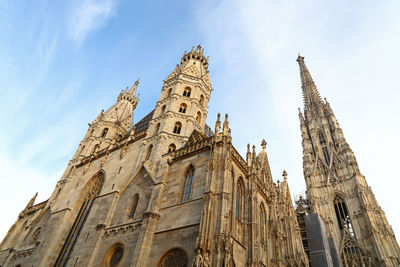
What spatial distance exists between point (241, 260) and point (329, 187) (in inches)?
1250

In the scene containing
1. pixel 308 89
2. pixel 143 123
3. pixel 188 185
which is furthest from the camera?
pixel 308 89

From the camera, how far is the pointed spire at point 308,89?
193 feet

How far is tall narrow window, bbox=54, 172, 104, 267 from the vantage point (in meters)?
20.1

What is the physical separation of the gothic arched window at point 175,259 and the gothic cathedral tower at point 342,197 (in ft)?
89.0

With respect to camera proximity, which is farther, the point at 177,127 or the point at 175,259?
the point at 177,127

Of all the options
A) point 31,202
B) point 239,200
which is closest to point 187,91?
point 239,200

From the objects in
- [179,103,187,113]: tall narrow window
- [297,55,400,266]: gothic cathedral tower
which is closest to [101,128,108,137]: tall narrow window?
[179,103,187,113]: tall narrow window

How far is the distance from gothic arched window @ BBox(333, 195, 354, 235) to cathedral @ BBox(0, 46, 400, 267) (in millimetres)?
312

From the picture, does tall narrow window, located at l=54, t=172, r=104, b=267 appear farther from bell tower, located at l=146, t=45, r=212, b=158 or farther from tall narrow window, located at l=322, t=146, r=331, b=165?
tall narrow window, located at l=322, t=146, r=331, b=165

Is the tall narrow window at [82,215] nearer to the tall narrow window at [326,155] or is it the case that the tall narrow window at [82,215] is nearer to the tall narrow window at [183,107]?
the tall narrow window at [183,107]

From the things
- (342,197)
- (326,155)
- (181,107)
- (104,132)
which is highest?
(326,155)

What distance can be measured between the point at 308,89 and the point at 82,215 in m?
56.3

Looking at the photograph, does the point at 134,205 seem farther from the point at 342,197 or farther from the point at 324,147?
the point at 324,147

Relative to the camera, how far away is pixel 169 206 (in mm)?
16344
